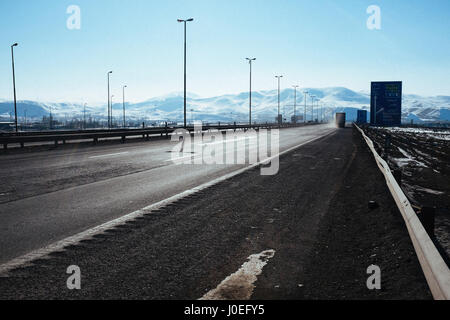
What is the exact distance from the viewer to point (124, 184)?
1005 centimetres

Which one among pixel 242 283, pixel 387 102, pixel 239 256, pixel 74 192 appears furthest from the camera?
pixel 387 102

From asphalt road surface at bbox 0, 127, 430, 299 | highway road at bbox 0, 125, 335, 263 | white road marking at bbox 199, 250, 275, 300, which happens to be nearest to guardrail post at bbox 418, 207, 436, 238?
asphalt road surface at bbox 0, 127, 430, 299

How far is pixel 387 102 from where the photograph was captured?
29.1 meters

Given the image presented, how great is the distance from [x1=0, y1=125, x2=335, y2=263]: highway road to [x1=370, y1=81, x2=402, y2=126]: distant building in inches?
744

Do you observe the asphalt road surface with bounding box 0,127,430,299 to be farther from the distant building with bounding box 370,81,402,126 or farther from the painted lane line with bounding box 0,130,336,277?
the distant building with bounding box 370,81,402,126

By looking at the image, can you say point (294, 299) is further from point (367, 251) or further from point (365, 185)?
point (365, 185)

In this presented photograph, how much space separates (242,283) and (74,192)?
6100mm

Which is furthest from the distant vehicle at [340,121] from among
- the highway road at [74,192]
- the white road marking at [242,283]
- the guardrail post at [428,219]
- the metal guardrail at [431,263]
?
the white road marking at [242,283]

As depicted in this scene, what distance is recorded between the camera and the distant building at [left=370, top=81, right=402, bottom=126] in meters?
28.6

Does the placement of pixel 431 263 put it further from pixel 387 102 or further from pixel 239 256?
pixel 387 102

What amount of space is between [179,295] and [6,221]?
403 centimetres

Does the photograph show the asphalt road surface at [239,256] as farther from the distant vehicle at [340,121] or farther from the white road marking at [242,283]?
the distant vehicle at [340,121]

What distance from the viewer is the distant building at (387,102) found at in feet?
93.8

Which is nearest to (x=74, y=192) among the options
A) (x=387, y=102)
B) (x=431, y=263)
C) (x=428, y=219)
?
(x=428, y=219)
